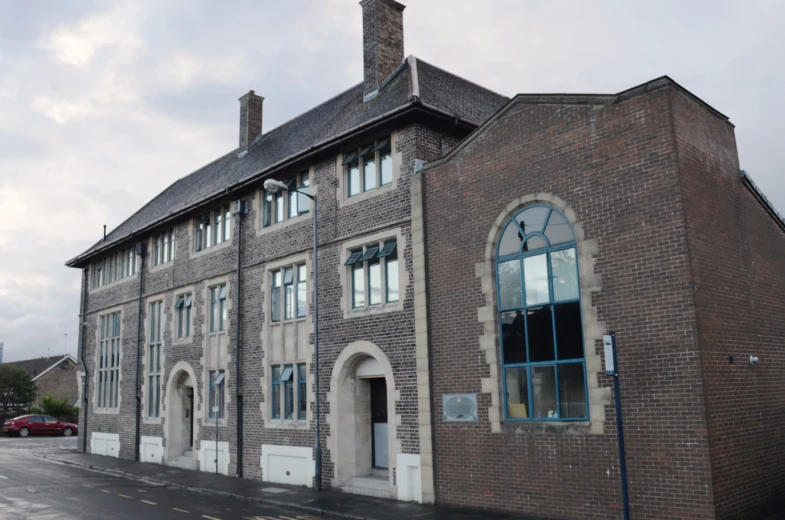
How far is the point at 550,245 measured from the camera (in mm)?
13594

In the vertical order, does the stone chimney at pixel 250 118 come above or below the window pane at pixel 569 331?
above

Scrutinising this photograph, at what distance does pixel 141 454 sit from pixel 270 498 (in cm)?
1285

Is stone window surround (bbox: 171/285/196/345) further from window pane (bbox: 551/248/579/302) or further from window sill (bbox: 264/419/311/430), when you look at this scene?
window pane (bbox: 551/248/579/302)

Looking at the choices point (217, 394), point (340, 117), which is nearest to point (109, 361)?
point (217, 394)

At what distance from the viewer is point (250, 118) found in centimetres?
2884

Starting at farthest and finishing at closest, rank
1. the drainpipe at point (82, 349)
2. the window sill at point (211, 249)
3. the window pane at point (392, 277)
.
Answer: the drainpipe at point (82, 349) → the window sill at point (211, 249) → the window pane at point (392, 277)

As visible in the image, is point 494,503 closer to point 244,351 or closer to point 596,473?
point 596,473

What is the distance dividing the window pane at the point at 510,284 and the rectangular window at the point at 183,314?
1448 cm

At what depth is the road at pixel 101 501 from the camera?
1452 cm

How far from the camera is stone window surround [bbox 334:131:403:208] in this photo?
17078 millimetres

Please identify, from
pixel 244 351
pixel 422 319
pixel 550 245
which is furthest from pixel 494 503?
pixel 244 351

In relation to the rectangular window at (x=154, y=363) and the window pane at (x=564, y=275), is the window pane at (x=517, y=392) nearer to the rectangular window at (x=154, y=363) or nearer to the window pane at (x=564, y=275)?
the window pane at (x=564, y=275)

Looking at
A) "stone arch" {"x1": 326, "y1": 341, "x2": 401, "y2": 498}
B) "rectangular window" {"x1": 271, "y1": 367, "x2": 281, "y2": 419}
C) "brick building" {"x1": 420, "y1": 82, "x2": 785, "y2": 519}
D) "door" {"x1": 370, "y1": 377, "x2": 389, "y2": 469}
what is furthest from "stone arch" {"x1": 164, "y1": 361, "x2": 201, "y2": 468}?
"brick building" {"x1": 420, "y1": 82, "x2": 785, "y2": 519}

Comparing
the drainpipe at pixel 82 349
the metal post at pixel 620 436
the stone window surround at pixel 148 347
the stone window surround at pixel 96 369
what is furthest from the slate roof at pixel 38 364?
the metal post at pixel 620 436
